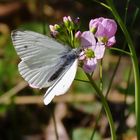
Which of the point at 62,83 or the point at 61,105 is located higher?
the point at 62,83

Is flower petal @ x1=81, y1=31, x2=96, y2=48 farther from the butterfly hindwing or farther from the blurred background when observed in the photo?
the blurred background

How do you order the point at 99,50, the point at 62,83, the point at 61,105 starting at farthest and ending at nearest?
the point at 61,105 < the point at 99,50 < the point at 62,83

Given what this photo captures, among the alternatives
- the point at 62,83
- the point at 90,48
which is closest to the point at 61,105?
the point at 90,48

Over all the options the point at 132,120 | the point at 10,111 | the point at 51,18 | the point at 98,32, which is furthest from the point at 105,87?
the point at 98,32

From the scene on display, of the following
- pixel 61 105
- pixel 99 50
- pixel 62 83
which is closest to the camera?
pixel 62 83

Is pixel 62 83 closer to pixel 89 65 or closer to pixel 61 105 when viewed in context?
pixel 89 65

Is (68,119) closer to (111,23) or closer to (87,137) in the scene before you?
(87,137)

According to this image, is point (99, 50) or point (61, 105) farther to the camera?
point (61, 105)

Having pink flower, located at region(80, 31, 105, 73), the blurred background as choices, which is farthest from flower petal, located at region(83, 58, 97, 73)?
the blurred background

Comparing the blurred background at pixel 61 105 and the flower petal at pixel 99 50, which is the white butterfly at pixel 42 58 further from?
the blurred background at pixel 61 105
